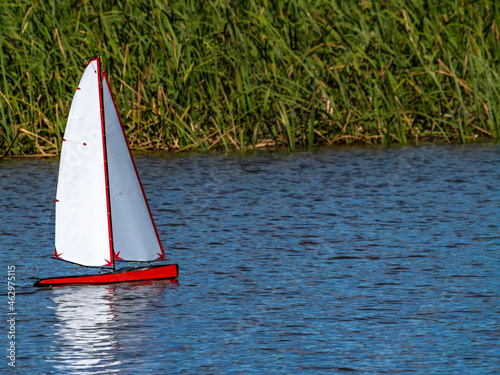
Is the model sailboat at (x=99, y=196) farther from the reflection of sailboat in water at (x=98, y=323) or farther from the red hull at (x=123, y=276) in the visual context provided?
the reflection of sailboat in water at (x=98, y=323)

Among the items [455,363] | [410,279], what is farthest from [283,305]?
[455,363]

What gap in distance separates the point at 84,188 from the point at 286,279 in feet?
8.08

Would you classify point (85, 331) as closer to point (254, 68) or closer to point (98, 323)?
point (98, 323)

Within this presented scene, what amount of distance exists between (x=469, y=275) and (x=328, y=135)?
11.8 metres

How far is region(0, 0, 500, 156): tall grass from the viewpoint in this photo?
2236 cm

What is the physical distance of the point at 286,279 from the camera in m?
12.7

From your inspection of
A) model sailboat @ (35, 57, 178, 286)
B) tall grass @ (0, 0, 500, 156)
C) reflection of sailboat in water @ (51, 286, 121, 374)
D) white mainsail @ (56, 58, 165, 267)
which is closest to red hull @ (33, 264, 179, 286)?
model sailboat @ (35, 57, 178, 286)

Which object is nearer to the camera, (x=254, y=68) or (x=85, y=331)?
(x=85, y=331)

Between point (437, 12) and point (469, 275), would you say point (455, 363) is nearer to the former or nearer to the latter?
point (469, 275)

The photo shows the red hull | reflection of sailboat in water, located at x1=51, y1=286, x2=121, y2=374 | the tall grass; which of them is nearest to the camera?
reflection of sailboat in water, located at x1=51, y1=286, x2=121, y2=374

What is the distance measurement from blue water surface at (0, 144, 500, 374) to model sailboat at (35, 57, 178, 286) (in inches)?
19.1

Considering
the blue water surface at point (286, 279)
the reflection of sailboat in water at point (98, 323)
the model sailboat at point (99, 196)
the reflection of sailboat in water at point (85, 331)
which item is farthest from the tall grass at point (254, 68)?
the reflection of sailboat in water at point (85, 331)

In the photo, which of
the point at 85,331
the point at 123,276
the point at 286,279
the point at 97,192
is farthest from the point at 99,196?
the point at 85,331

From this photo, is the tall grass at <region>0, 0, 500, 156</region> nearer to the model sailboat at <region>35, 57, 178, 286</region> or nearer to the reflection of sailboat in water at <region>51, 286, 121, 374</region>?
the model sailboat at <region>35, 57, 178, 286</region>
